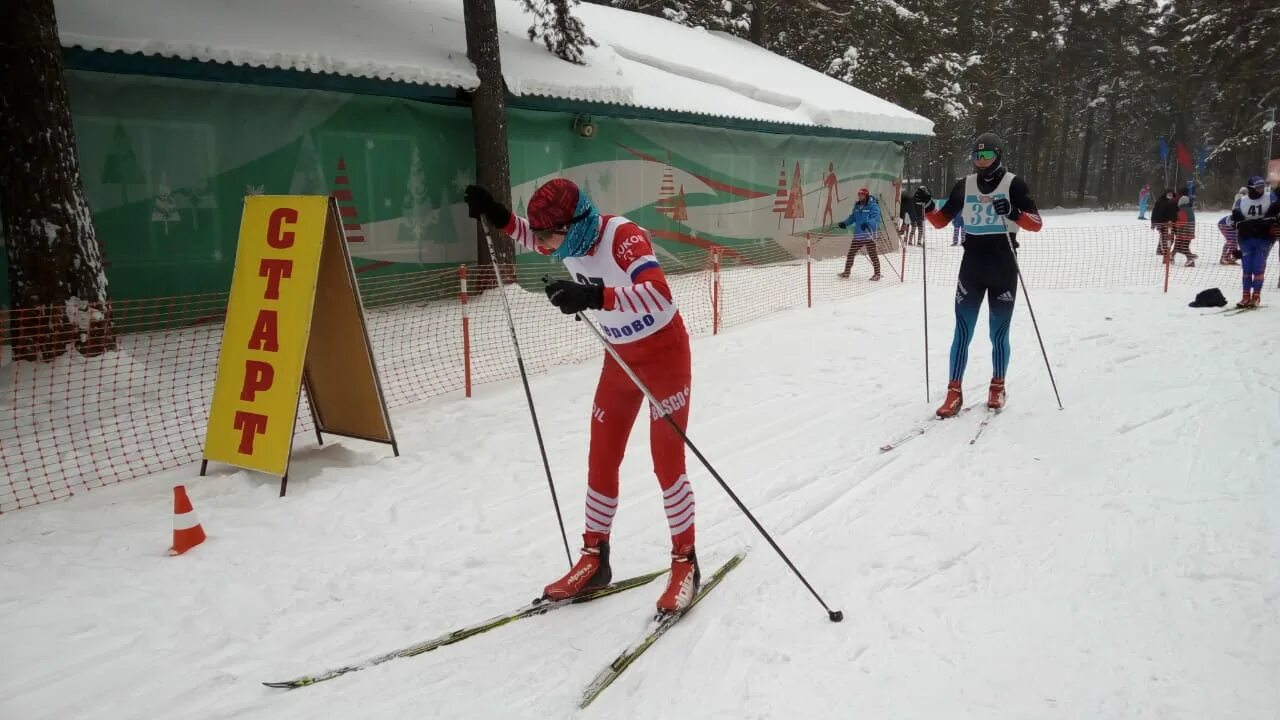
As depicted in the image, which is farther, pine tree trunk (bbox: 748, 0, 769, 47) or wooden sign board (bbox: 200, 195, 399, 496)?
pine tree trunk (bbox: 748, 0, 769, 47)

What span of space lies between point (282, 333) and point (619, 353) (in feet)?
8.94

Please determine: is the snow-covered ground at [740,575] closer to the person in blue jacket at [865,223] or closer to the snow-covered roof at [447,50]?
the snow-covered roof at [447,50]

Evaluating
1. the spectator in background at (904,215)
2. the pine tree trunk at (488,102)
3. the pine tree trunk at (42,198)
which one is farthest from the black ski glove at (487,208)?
the spectator in background at (904,215)

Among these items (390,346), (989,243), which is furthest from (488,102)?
(989,243)

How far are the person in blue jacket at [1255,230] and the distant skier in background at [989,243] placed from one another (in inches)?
247

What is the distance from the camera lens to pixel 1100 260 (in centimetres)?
Result: 1734

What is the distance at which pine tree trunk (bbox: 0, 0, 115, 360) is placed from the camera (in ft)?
20.0

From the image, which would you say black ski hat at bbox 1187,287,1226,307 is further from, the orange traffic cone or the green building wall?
the orange traffic cone

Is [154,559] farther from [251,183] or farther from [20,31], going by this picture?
[251,183]

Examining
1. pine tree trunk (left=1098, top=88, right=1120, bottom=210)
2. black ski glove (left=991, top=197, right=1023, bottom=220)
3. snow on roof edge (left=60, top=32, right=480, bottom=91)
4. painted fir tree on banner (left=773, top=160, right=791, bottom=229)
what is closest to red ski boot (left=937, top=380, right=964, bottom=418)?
black ski glove (left=991, top=197, right=1023, bottom=220)

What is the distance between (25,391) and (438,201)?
6.27 meters

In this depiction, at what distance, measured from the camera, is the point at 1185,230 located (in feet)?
52.0

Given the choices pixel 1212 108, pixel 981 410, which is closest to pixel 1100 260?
pixel 981 410

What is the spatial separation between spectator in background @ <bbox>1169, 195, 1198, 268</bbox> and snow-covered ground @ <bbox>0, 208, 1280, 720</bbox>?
1079 cm
